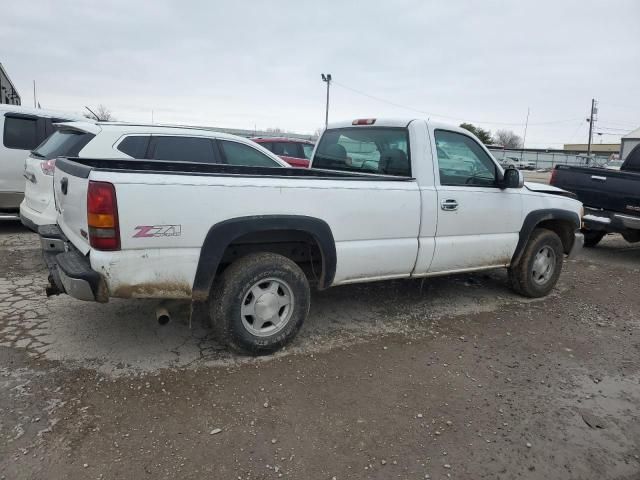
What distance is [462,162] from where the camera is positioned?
479 centimetres

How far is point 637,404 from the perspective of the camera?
11.2ft

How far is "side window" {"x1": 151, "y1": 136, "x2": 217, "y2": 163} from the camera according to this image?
6.11 metres

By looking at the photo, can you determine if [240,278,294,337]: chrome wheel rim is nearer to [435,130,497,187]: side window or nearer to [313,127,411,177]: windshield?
[313,127,411,177]: windshield

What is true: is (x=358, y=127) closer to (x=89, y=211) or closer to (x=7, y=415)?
(x=89, y=211)

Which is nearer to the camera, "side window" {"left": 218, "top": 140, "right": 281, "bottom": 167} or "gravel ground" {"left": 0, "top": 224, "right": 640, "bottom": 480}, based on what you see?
"gravel ground" {"left": 0, "top": 224, "right": 640, "bottom": 480}

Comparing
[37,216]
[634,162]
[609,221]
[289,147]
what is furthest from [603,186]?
[37,216]

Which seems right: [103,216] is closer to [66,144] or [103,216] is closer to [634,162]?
[66,144]

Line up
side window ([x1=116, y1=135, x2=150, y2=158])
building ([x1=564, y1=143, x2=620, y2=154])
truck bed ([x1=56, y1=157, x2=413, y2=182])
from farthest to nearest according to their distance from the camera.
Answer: building ([x1=564, y1=143, x2=620, y2=154]) < side window ([x1=116, y1=135, x2=150, y2=158]) < truck bed ([x1=56, y1=157, x2=413, y2=182])

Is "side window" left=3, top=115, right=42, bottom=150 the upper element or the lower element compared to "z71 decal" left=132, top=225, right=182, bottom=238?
upper

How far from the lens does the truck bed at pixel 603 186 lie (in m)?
7.43

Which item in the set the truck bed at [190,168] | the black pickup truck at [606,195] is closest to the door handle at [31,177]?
the truck bed at [190,168]

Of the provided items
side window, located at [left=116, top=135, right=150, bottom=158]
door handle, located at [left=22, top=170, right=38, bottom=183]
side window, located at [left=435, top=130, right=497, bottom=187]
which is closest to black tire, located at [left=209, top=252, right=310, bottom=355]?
side window, located at [left=435, top=130, right=497, bottom=187]

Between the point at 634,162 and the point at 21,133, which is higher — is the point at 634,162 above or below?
below

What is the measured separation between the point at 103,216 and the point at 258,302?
4.05 ft
